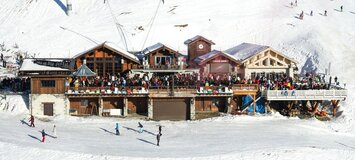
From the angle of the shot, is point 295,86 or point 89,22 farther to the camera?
point 89,22

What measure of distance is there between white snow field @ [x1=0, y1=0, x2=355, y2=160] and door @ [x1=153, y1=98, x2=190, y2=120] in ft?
6.93

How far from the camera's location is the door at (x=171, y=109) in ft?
171

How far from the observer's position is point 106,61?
56750mm

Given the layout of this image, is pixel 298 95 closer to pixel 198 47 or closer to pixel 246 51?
pixel 246 51

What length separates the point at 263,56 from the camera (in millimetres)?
58375

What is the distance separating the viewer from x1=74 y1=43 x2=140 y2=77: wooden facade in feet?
185

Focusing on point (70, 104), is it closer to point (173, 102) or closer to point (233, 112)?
point (173, 102)

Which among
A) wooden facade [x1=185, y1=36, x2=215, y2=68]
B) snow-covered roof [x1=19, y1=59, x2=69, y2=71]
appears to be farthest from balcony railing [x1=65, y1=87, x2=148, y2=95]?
wooden facade [x1=185, y1=36, x2=215, y2=68]

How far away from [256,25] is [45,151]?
46.4m

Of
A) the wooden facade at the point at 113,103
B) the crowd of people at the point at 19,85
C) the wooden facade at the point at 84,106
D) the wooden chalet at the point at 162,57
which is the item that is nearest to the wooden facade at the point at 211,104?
the wooden chalet at the point at 162,57

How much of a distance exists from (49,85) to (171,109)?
11158 millimetres

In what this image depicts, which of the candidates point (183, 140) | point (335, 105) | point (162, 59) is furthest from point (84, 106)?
point (335, 105)

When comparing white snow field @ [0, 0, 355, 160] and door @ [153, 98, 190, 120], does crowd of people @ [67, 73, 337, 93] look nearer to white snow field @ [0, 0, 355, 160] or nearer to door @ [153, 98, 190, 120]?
door @ [153, 98, 190, 120]

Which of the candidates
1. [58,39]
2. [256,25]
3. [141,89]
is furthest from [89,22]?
[141,89]
